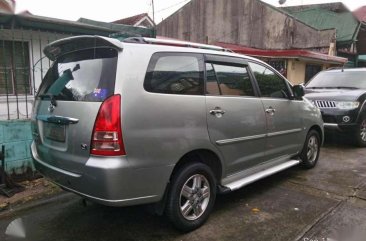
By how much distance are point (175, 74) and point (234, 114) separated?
2.90 feet

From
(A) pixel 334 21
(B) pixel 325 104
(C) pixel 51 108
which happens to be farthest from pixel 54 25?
(A) pixel 334 21

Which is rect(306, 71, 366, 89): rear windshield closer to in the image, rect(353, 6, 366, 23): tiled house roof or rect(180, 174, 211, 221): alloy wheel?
rect(180, 174, 211, 221): alloy wheel

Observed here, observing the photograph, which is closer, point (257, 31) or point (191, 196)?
point (191, 196)

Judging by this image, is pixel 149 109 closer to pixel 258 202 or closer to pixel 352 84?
pixel 258 202

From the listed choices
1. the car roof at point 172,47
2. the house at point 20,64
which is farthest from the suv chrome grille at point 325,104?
the car roof at point 172,47

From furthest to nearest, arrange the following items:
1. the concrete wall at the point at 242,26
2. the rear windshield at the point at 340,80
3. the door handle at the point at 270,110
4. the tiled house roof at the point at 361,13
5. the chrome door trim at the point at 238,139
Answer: the tiled house roof at the point at 361,13, the concrete wall at the point at 242,26, the rear windshield at the point at 340,80, the door handle at the point at 270,110, the chrome door trim at the point at 238,139

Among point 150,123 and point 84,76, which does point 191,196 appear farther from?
point 84,76

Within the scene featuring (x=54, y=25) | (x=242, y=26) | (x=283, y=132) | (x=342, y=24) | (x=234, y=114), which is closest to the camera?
(x=234, y=114)

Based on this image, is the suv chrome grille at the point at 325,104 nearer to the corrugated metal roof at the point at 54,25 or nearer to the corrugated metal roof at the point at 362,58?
the corrugated metal roof at the point at 54,25

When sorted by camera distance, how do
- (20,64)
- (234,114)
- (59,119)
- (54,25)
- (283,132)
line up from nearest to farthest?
(59,119) < (234,114) < (283,132) < (54,25) < (20,64)

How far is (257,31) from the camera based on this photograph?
21516 millimetres

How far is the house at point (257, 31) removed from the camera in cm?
1614

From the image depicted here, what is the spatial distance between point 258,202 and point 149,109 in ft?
6.83

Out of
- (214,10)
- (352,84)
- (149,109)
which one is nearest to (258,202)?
(149,109)
